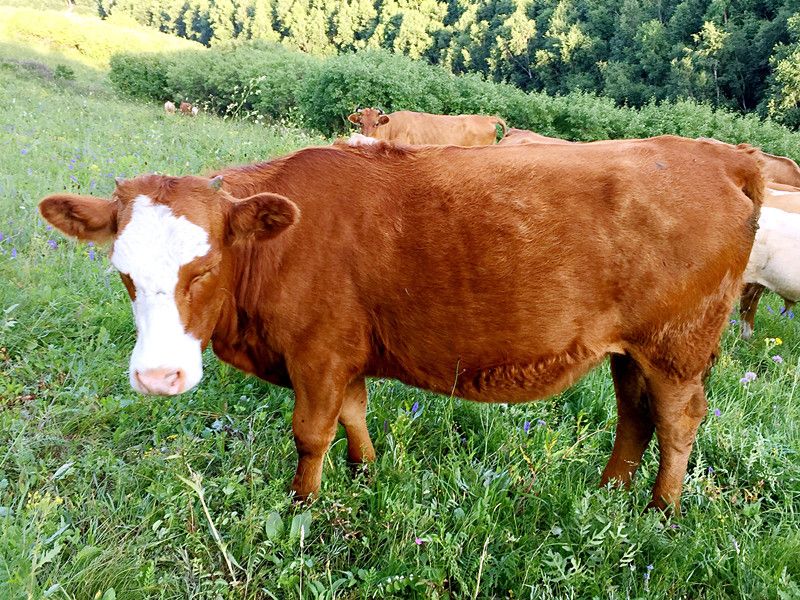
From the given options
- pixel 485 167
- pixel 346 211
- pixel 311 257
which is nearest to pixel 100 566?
pixel 311 257

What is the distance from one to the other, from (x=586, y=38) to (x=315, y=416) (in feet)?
159

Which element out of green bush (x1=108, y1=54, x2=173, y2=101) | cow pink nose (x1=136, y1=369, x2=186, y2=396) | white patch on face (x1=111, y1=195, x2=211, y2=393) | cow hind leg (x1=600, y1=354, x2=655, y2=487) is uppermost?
white patch on face (x1=111, y1=195, x2=211, y2=393)

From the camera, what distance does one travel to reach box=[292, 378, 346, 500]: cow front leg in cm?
275

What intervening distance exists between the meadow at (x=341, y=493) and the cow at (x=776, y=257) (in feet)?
7.21

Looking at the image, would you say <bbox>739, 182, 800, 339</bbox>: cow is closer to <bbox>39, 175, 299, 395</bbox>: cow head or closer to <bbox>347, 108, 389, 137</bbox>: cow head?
<bbox>39, 175, 299, 395</bbox>: cow head

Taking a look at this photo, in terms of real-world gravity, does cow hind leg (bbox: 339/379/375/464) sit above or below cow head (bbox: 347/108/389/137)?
above

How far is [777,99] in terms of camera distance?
3005cm

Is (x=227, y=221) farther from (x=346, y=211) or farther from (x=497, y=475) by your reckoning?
(x=497, y=475)

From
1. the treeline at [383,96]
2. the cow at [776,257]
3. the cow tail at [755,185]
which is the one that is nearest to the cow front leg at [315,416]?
the cow tail at [755,185]

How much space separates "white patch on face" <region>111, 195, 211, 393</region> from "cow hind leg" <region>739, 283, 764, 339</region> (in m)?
5.83

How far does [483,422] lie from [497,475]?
557 mm

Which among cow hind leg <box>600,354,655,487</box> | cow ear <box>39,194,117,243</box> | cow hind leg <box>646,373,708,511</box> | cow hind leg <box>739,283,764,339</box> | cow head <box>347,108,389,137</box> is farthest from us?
cow head <box>347,108,389,137</box>

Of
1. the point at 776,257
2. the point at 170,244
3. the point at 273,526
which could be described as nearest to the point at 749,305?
the point at 776,257

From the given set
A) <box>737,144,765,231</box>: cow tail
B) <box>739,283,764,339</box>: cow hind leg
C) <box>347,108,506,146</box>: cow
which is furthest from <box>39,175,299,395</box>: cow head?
<box>347,108,506,146</box>: cow
